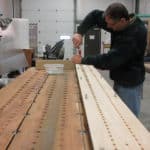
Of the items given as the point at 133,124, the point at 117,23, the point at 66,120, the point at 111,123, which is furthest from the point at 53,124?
the point at 117,23

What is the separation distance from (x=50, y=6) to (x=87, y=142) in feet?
41.6

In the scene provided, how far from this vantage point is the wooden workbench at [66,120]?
166cm

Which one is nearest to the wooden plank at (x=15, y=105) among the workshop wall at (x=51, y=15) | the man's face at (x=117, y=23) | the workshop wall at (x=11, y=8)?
the man's face at (x=117, y=23)

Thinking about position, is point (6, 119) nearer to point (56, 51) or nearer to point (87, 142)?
point (87, 142)

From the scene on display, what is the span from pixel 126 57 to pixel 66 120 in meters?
0.87

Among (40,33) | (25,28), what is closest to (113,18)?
(25,28)

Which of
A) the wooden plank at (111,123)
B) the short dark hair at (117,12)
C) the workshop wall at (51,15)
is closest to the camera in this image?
the wooden plank at (111,123)

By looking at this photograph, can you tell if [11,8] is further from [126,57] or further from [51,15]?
[126,57]

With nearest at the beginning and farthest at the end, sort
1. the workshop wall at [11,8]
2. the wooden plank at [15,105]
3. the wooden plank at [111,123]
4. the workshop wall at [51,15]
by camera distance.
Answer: the wooden plank at [111,123], the wooden plank at [15,105], the workshop wall at [11,8], the workshop wall at [51,15]

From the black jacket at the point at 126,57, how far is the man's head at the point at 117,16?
2.6 inches

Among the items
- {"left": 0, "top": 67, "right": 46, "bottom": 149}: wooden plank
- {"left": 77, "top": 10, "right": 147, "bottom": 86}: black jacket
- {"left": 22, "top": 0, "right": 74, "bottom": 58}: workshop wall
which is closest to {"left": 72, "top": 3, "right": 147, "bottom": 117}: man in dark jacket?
{"left": 77, "top": 10, "right": 147, "bottom": 86}: black jacket

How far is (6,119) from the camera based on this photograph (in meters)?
2.10

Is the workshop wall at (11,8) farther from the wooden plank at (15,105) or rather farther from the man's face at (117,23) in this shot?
the man's face at (117,23)

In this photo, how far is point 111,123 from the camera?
76.9 inches
